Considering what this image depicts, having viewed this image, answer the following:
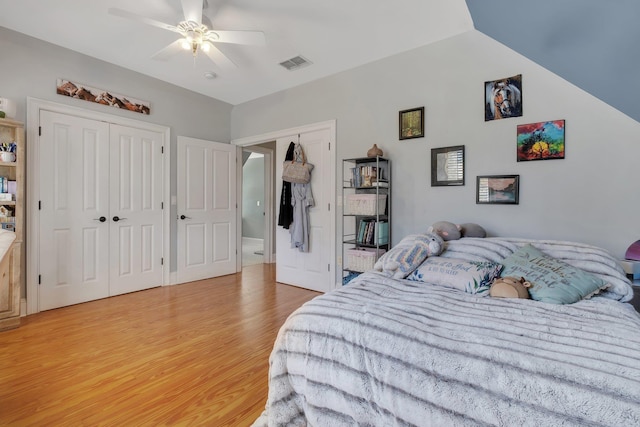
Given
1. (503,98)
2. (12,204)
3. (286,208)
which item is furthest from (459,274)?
(12,204)

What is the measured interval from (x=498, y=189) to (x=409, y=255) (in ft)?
→ 3.73

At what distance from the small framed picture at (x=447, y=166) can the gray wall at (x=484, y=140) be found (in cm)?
6

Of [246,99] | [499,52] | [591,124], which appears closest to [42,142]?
[246,99]

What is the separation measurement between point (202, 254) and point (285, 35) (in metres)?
3.08

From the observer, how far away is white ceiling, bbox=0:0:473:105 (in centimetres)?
237

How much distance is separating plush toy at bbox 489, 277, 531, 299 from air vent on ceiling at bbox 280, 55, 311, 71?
282cm

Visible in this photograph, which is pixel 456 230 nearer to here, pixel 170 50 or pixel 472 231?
pixel 472 231

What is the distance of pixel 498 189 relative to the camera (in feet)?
8.39

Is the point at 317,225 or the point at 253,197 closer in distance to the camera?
the point at 317,225

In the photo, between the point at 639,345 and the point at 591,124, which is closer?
the point at 639,345

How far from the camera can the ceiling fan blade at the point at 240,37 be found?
2320 mm

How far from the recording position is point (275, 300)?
3414mm

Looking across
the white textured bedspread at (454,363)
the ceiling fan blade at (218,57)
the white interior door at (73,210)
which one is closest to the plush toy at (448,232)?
the white textured bedspread at (454,363)

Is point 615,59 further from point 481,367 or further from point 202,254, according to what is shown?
point 202,254
